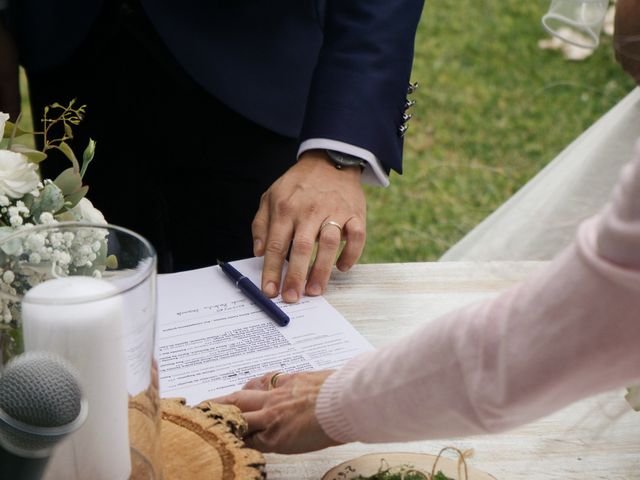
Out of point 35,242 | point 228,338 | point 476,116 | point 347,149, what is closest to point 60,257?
point 35,242

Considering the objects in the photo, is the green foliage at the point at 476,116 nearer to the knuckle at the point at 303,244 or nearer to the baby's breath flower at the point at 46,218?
the knuckle at the point at 303,244

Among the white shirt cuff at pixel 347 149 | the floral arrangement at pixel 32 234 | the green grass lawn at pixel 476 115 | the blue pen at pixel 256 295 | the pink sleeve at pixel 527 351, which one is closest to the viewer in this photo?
the pink sleeve at pixel 527 351

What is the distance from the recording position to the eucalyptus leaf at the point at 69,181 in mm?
1044

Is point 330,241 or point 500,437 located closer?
point 500,437

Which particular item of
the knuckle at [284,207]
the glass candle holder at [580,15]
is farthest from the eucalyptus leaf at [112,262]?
the glass candle holder at [580,15]

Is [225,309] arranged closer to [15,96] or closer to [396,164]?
[396,164]

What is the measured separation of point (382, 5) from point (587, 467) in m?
0.87

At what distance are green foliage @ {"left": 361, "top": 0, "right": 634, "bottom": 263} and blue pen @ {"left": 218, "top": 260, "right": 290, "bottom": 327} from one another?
2025 millimetres

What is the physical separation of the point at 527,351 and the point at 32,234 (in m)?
0.45

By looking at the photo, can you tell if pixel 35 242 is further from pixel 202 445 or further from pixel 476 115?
pixel 476 115

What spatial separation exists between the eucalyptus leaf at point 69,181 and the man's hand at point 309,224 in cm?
37

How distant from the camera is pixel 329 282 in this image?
140 centimetres

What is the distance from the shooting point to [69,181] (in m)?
1.05

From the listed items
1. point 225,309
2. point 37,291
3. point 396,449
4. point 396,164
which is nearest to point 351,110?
point 396,164
